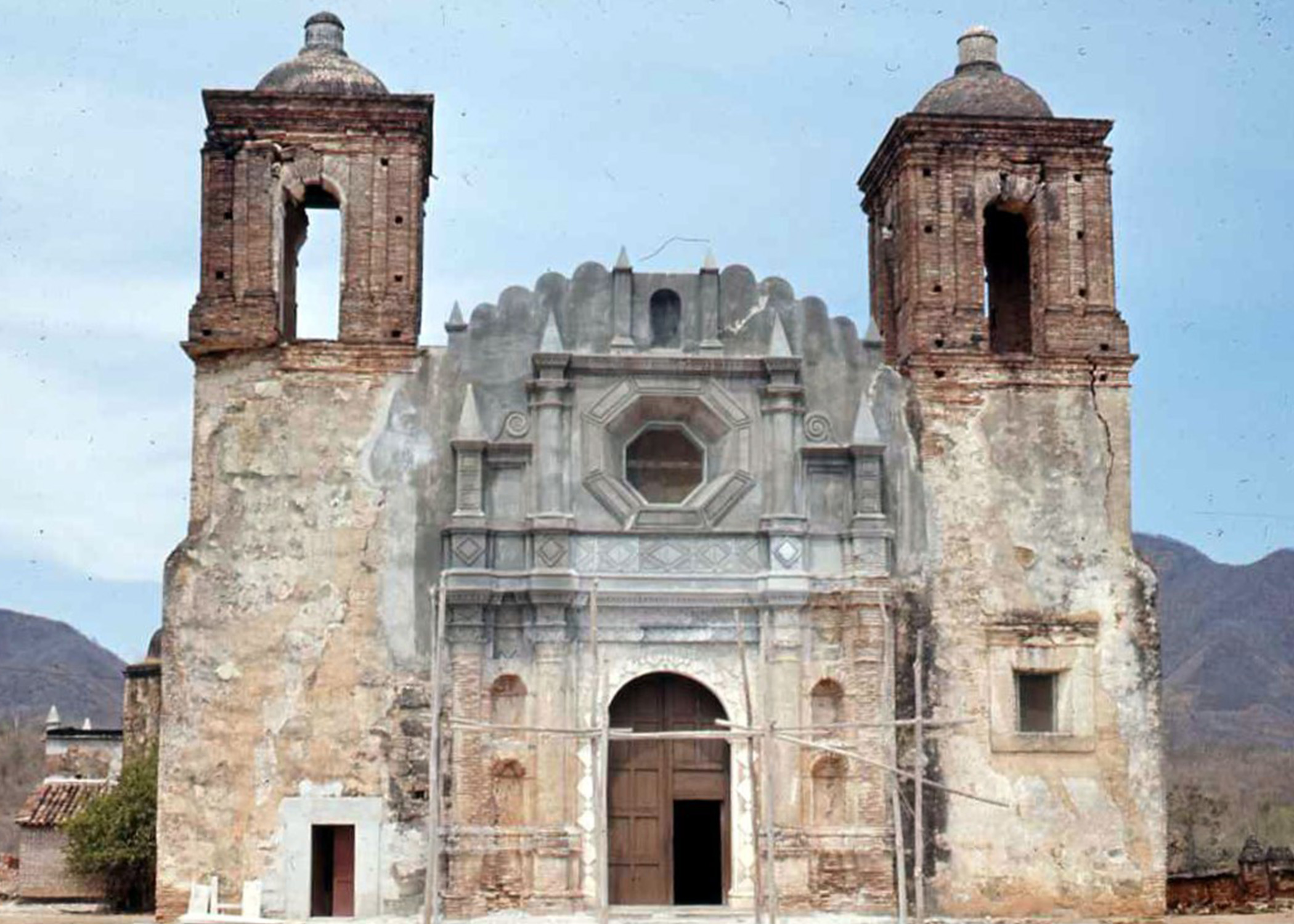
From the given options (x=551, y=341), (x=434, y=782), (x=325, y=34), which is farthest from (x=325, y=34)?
(x=434, y=782)

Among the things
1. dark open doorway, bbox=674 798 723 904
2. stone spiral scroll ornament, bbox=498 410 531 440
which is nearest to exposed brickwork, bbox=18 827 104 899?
dark open doorway, bbox=674 798 723 904

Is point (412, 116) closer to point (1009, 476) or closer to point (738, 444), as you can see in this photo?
point (738, 444)

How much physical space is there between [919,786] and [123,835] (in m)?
10.3

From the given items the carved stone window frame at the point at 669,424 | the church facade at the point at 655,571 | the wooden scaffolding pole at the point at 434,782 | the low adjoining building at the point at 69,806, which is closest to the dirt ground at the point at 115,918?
the low adjoining building at the point at 69,806

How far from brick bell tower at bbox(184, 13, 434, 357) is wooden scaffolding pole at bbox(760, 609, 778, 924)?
494 centimetres

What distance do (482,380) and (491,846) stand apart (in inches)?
195

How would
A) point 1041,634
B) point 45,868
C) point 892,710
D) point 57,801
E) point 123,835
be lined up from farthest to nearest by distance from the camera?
point 57,801 < point 45,868 < point 123,835 < point 1041,634 < point 892,710

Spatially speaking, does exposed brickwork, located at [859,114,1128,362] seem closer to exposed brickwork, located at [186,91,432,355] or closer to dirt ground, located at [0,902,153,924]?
exposed brickwork, located at [186,91,432,355]

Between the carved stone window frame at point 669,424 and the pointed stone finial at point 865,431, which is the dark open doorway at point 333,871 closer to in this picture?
the carved stone window frame at point 669,424

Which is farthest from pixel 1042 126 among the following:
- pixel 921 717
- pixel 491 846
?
pixel 491 846

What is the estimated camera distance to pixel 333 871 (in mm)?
20906

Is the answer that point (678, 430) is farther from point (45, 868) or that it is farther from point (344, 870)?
point (45, 868)

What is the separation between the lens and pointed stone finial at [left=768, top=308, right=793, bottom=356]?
70.9 ft

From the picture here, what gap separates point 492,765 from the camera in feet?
68.1
